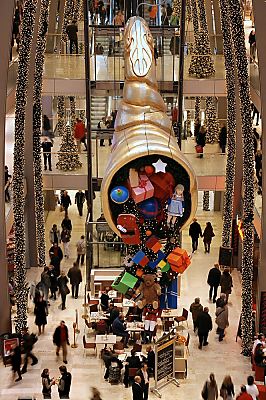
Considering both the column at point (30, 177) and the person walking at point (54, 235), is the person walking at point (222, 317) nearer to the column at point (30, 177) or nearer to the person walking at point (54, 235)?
the column at point (30, 177)

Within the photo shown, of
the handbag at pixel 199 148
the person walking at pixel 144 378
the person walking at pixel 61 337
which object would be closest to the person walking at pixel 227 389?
the person walking at pixel 144 378

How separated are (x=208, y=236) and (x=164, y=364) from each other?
7.96 meters

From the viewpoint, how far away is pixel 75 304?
22375 mm

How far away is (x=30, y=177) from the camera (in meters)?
24.3

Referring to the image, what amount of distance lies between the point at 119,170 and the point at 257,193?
1179 centimetres

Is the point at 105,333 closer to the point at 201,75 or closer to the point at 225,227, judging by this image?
the point at 225,227

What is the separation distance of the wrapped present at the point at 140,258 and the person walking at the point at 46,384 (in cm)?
640

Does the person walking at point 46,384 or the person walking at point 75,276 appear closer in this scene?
the person walking at point 46,384

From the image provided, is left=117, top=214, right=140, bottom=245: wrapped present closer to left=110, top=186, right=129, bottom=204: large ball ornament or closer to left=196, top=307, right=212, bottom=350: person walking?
left=110, top=186, right=129, bottom=204: large ball ornament

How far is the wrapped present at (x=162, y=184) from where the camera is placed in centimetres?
1110

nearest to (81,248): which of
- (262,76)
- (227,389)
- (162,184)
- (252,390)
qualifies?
(227,389)

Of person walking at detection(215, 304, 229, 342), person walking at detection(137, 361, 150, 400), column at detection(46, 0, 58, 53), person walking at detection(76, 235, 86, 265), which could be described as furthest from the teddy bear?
column at detection(46, 0, 58, 53)

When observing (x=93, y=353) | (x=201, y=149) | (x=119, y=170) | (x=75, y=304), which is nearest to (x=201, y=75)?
(x=201, y=149)

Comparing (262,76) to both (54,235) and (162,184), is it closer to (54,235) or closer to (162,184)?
Result: (162,184)
